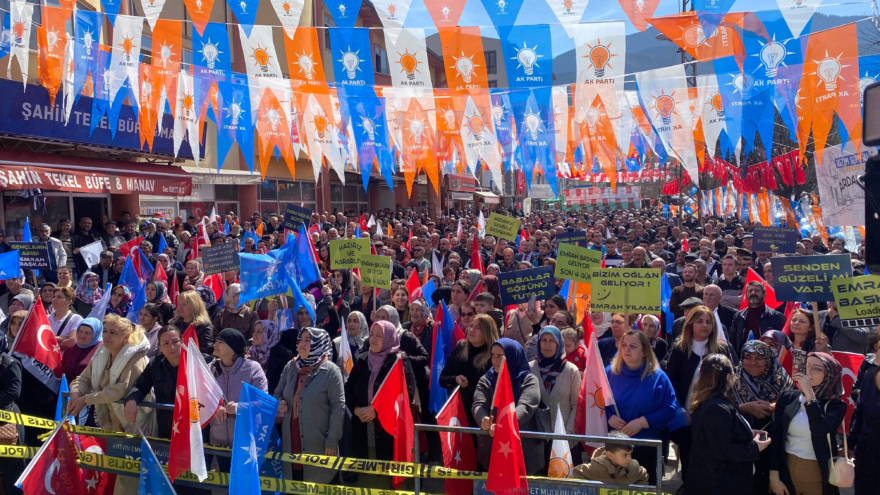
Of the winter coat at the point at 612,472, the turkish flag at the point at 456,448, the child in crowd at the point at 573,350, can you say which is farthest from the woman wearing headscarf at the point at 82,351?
the winter coat at the point at 612,472

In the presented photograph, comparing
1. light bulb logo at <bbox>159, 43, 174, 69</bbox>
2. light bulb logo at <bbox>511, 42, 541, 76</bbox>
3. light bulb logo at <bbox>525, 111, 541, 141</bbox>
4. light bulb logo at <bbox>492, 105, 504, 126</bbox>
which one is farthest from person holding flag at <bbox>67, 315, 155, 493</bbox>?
light bulb logo at <bbox>525, 111, 541, 141</bbox>

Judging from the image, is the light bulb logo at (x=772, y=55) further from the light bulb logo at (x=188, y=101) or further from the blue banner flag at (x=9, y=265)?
the blue banner flag at (x=9, y=265)

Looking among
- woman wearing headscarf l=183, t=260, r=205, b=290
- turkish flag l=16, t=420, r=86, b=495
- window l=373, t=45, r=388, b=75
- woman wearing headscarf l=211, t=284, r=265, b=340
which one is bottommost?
turkish flag l=16, t=420, r=86, b=495

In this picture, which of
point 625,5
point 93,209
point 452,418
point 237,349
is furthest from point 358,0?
point 93,209

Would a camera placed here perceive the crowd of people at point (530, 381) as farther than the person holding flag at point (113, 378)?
No

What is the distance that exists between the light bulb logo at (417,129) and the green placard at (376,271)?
21.5 ft

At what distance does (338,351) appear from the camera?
6.35 metres

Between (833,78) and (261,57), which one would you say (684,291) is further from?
(261,57)

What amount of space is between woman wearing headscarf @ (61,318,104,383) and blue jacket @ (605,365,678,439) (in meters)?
4.60

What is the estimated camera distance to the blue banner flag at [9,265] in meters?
8.32

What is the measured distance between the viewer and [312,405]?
192 inches

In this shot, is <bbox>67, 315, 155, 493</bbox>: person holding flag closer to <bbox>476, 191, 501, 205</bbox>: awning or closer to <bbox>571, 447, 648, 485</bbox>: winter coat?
<bbox>571, 447, 648, 485</bbox>: winter coat

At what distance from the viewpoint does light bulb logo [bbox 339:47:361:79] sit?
32.0 feet

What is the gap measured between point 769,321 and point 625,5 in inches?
169
